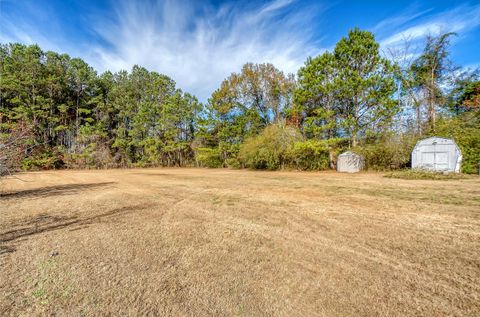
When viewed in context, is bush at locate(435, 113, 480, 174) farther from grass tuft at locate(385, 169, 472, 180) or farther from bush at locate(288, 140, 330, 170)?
bush at locate(288, 140, 330, 170)

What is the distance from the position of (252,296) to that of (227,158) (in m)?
22.2

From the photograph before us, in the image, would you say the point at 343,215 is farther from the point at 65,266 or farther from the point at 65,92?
the point at 65,92

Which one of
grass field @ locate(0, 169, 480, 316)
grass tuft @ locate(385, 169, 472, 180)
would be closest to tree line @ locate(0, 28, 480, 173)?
grass tuft @ locate(385, 169, 472, 180)

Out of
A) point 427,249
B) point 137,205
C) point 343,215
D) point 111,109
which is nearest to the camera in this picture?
point 427,249

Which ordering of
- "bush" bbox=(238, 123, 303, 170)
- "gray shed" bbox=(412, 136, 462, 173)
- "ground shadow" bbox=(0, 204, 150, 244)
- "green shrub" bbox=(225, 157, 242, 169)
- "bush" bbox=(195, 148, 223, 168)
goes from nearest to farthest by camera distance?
"ground shadow" bbox=(0, 204, 150, 244), "gray shed" bbox=(412, 136, 462, 173), "bush" bbox=(238, 123, 303, 170), "green shrub" bbox=(225, 157, 242, 169), "bush" bbox=(195, 148, 223, 168)

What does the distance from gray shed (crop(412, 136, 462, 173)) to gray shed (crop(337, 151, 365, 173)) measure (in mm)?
2987

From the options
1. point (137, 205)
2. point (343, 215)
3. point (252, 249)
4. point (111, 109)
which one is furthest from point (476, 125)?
point (111, 109)

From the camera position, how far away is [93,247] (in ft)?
9.45

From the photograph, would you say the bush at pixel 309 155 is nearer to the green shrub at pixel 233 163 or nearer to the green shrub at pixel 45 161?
the green shrub at pixel 233 163

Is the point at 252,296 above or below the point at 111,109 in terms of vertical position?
below

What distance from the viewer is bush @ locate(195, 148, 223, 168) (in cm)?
2369

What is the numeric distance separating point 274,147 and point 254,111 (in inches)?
278

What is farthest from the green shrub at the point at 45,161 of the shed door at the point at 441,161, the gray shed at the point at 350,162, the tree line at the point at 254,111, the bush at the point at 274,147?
the shed door at the point at 441,161

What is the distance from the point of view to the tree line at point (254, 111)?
1541cm
